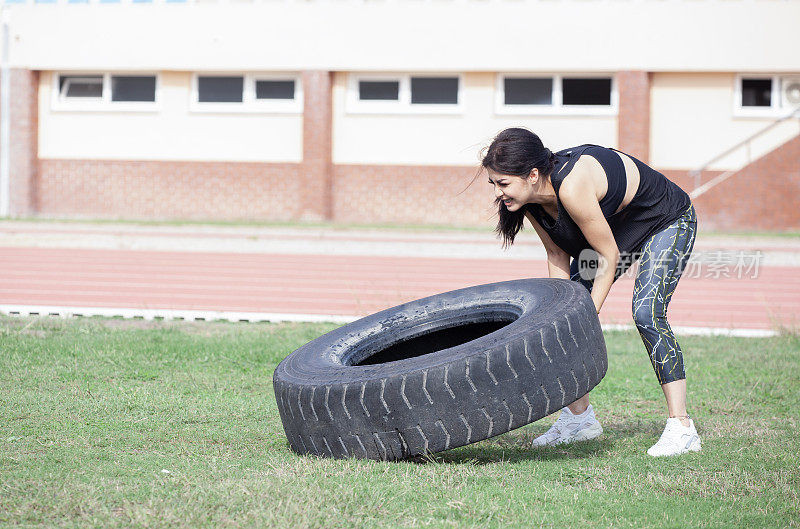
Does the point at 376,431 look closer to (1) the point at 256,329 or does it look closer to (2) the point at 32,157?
(1) the point at 256,329

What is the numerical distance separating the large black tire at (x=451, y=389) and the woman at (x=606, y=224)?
1.07ft

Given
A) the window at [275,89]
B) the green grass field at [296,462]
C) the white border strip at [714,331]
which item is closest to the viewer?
the green grass field at [296,462]

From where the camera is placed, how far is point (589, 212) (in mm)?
4273

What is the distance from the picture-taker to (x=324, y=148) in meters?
21.0

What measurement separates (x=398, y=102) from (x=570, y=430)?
1716cm

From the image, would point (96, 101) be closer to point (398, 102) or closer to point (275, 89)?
point (275, 89)

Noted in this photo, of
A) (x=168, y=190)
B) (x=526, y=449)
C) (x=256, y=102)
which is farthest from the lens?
(x=168, y=190)

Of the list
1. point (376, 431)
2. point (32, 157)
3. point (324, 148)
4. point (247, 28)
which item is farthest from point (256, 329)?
point (32, 157)

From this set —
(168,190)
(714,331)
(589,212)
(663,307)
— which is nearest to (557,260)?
(663,307)

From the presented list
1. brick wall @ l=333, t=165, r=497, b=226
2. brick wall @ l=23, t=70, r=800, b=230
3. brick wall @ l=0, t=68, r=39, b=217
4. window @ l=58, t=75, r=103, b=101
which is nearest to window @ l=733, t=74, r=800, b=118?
brick wall @ l=23, t=70, r=800, b=230

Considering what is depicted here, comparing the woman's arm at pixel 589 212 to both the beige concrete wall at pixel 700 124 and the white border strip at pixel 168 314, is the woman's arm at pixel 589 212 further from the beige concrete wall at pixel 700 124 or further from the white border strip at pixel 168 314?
the beige concrete wall at pixel 700 124

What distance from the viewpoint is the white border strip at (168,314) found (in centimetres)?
893

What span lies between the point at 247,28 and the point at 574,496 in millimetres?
19115

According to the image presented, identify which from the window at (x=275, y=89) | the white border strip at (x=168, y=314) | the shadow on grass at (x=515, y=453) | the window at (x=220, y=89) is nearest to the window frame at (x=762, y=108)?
the window at (x=275, y=89)
